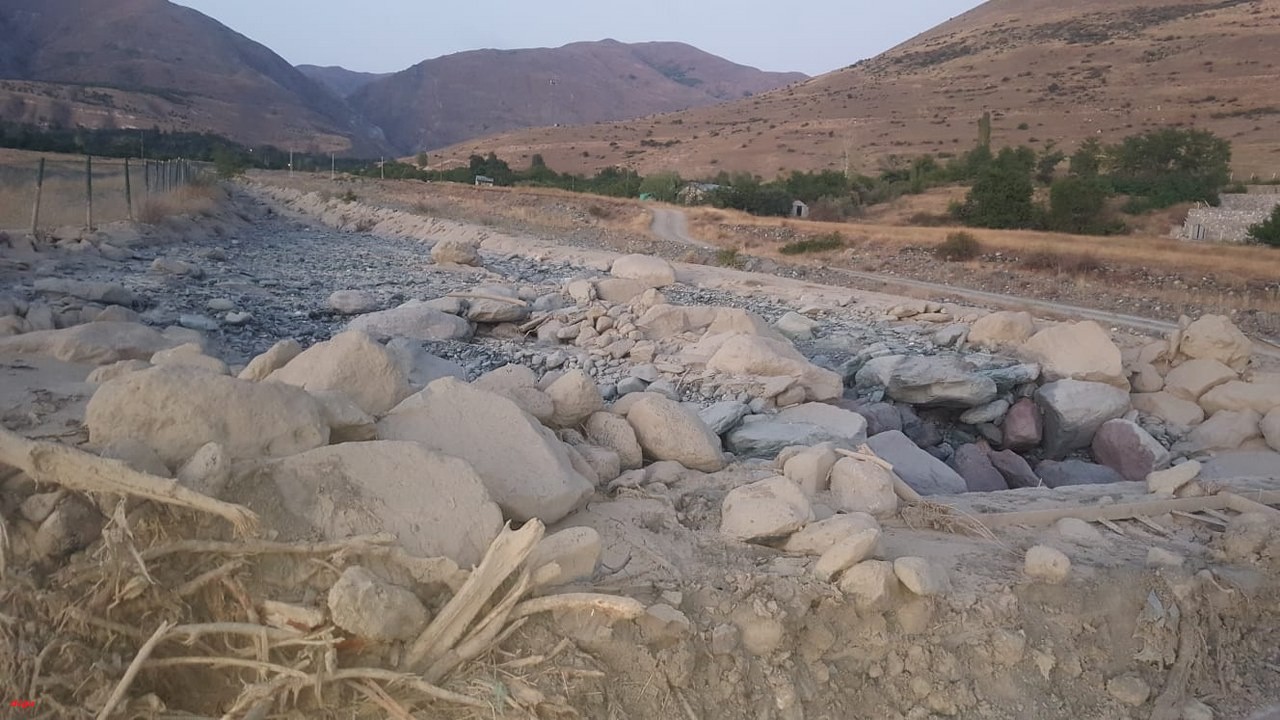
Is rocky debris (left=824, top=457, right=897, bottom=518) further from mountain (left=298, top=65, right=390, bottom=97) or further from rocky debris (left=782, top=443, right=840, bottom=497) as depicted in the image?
mountain (left=298, top=65, right=390, bottom=97)

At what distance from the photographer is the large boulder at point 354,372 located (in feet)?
15.0

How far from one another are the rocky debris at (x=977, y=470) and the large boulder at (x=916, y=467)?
2.41ft

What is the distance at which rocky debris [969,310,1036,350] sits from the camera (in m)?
11.7

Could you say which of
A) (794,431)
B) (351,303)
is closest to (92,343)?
(794,431)

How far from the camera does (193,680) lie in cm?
282

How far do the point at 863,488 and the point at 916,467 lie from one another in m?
2.46

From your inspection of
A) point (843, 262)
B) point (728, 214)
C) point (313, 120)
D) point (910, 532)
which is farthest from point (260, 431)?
point (313, 120)

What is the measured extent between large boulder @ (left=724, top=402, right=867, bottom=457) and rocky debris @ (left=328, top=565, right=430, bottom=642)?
14.4 ft

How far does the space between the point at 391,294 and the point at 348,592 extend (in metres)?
11.6

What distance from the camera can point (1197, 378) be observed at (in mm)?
10539

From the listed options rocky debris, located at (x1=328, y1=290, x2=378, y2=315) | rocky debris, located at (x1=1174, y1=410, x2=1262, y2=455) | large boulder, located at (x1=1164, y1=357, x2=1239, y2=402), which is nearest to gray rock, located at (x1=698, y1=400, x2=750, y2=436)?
rocky debris, located at (x1=1174, y1=410, x2=1262, y2=455)

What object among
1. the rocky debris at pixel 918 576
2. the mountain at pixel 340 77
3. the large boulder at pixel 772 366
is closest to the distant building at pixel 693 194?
the large boulder at pixel 772 366

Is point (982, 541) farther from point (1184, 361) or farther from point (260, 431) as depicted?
point (1184, 361)

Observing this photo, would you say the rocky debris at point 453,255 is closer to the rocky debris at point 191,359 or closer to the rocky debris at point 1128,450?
the rocky debris at point 1128,450
